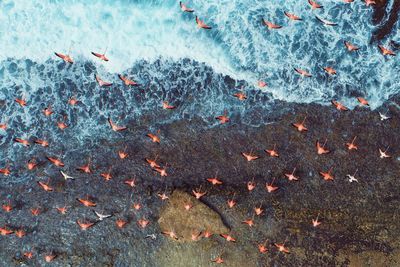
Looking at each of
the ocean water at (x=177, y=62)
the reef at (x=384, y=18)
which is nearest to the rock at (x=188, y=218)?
the ocean water at (x=177, y=62)

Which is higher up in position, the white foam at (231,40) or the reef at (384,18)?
the reef at (384,18)

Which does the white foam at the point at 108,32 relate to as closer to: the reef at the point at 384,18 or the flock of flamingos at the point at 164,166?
the flock of flamingos at the point at 164,166

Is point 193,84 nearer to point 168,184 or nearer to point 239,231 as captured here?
point 168,184

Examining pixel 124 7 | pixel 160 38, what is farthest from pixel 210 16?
pixel 124 7

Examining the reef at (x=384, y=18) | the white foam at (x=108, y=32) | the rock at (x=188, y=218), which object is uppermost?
the reef at (x=384, y=18)

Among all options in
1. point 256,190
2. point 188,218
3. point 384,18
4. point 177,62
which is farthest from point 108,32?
point 384,18

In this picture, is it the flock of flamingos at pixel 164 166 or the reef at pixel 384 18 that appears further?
the flock of flamingos at pixel 164 166
